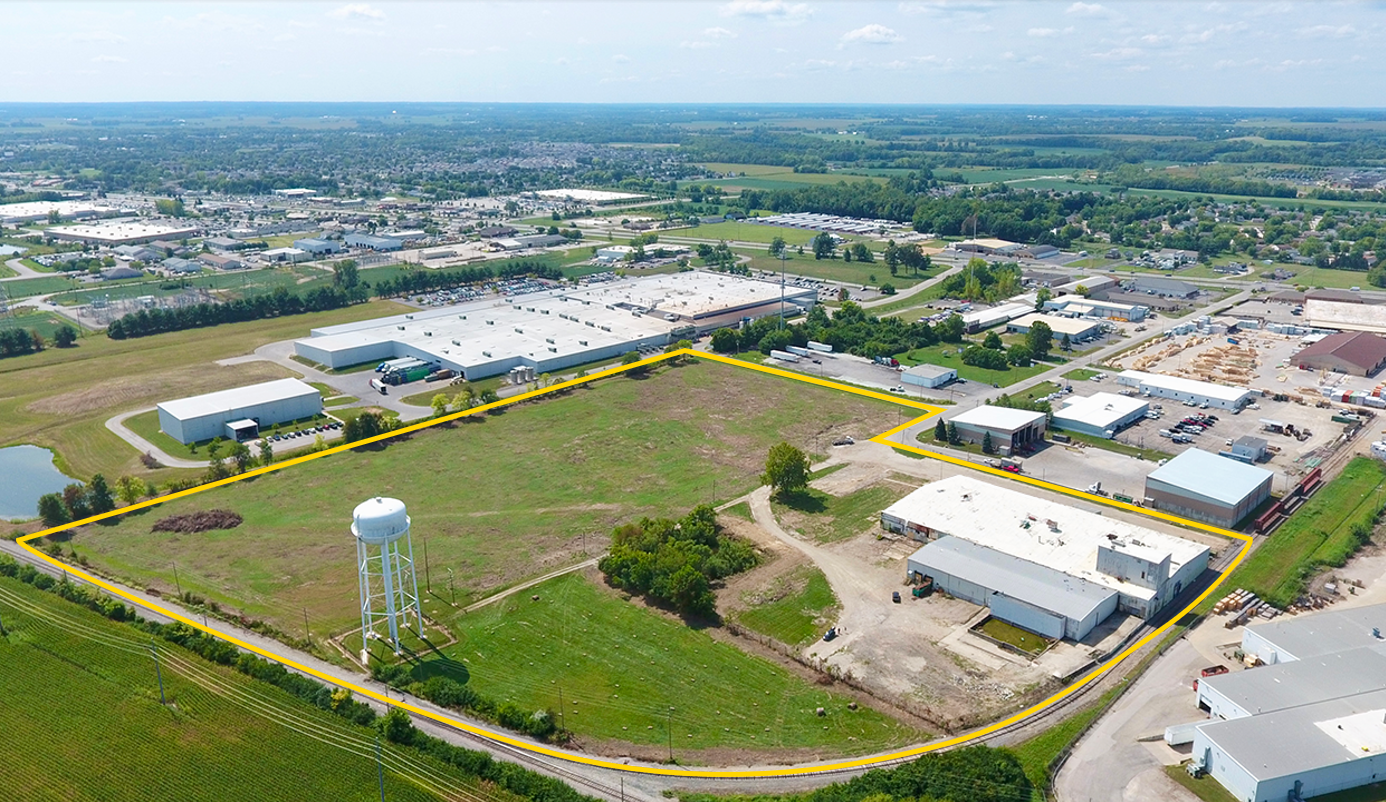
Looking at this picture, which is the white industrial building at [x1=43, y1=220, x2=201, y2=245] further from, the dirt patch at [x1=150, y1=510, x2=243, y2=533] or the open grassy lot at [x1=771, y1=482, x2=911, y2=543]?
the open grassy lot at [x1=771, y1=482, x2=911, y2=543]

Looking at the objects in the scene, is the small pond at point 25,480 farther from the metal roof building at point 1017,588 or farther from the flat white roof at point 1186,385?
the flat white roof at point 1186,385

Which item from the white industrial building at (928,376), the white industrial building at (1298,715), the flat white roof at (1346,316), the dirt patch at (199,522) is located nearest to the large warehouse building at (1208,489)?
the white industrial building at (1298,715)

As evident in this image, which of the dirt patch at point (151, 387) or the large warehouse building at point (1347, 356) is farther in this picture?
the large warehouse building at point (1347, 356)

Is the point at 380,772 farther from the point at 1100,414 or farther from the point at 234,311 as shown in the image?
the point at 234,311

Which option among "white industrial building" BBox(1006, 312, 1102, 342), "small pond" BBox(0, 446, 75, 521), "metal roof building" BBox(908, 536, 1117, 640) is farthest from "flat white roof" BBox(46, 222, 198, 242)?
"metal roof building" BBox(908, 536, 1117, 640)

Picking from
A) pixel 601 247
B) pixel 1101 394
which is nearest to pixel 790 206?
pixel 601 247

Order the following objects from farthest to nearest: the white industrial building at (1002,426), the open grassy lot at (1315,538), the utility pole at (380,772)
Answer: the white industrial building at (1002,426) < the open grassy lot at (1315,538) < the utility pole at (380,772)

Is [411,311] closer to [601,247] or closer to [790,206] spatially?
[601,247]
